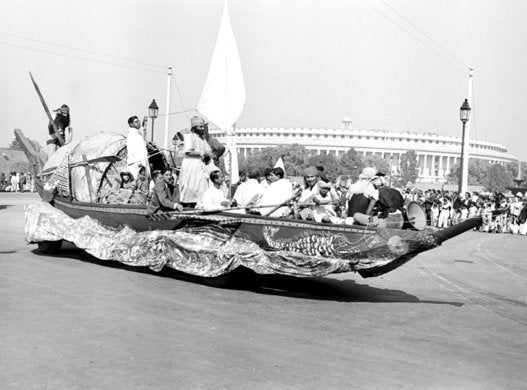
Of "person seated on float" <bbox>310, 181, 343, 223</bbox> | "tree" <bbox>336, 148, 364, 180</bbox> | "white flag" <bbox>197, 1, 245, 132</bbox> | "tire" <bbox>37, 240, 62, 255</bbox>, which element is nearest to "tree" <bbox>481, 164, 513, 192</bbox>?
"tree" <bbox>336, 148, 364, 180</bbox>

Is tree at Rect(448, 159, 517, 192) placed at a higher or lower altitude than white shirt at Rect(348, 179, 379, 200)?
higher

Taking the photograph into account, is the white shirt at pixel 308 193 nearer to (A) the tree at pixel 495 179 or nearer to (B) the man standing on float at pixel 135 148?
(B) the man standing on float at pixel 135 148

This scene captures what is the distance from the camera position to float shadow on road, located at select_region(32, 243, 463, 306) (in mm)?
9875

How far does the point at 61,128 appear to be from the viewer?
15586mm

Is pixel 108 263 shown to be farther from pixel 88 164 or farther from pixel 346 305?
pixel 346 305

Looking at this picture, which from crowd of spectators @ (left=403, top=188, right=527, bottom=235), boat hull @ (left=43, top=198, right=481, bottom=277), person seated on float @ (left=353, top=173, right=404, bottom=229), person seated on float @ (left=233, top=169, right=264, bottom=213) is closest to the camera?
boat hull @ (left=43, top=198, right=481, bottom=277)

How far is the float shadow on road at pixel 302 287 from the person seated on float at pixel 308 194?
3.68 feet

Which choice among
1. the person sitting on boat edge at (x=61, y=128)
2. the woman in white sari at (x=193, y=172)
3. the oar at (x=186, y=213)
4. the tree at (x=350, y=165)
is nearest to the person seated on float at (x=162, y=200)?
the oar at (x=186, y=213)

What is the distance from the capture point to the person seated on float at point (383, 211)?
957 cm

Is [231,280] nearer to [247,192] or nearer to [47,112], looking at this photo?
[247,192]

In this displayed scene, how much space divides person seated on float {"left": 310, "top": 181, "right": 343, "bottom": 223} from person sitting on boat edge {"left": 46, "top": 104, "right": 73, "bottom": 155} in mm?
6936

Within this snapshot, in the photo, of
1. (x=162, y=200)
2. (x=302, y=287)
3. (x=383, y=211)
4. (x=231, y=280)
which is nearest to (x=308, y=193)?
(x=383, y=211)

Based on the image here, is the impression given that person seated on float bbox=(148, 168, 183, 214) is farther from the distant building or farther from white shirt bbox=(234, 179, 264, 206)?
the distant building

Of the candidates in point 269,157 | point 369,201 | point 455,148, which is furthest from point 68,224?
point 455,148
